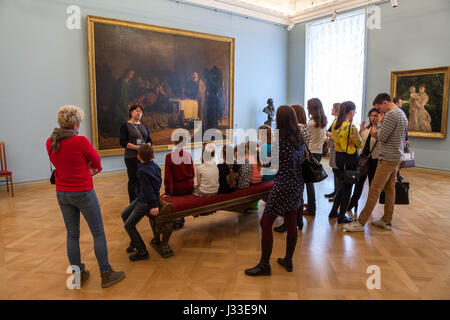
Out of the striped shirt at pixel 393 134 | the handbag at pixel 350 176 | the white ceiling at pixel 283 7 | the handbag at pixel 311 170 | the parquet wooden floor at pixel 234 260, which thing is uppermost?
the white ceiling at pixel 283 7

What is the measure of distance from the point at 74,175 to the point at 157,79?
709cm

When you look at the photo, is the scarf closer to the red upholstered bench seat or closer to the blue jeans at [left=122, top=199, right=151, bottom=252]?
the blue jeans at [left=122, top=199, right=151, bottom=252]

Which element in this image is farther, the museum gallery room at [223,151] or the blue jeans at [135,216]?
the blue jeans at [135,216]

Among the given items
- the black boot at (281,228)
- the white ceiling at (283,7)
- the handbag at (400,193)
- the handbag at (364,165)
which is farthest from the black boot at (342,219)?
the white ceiling at (283,7)

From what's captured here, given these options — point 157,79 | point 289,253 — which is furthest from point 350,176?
point 157,79

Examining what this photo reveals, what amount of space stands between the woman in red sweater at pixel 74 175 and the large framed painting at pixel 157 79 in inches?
228

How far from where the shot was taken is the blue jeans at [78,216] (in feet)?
10.4

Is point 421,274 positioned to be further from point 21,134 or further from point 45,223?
point 21,134

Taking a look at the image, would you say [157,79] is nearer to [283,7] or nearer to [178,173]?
[178,173]

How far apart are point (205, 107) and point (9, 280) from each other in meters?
8.26

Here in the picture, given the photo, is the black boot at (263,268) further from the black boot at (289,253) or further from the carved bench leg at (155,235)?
the carved bench leg at (155,235)

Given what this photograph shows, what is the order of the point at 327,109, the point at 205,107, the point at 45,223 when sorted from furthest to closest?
1. the point at 327,109
2. the point at 205,107
3. the point at 45,223

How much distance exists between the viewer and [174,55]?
9984mm
